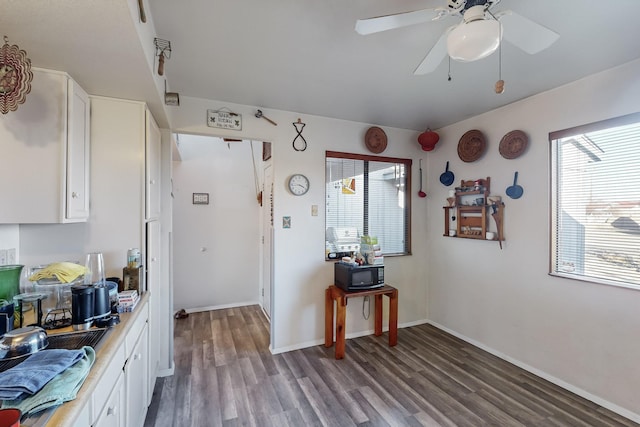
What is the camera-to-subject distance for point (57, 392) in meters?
0.83

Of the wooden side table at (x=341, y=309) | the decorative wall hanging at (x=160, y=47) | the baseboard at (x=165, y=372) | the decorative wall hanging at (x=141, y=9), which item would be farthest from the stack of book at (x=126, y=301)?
the wooden side table at (x=341, y=309)

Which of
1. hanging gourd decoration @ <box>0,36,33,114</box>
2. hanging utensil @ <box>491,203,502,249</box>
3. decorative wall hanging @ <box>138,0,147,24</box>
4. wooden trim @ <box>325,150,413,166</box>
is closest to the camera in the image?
hanging gourd decoration @ <box>0,36,33,114</box>

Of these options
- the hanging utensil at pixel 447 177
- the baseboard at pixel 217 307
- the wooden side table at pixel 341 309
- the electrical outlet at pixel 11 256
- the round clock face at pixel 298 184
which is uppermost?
the hanging utensil at pixel 447 177

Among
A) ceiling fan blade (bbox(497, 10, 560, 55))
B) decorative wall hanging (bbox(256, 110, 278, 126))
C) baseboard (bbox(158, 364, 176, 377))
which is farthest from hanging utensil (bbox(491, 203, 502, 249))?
baseboard (bbox(158, 364, 176, 377))

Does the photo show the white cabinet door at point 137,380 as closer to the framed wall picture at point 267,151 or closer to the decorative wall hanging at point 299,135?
the decorative wall hanging at point 299,135

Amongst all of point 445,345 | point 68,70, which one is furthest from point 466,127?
point 68,70

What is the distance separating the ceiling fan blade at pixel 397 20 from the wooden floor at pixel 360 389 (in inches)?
92.7

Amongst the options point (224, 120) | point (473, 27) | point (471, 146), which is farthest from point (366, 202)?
point (473, 27)

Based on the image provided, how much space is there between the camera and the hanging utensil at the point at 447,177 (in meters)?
3.21

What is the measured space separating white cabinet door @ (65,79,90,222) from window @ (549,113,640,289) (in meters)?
3.43

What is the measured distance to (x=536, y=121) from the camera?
2.45 meters

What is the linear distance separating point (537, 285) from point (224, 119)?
3239mm

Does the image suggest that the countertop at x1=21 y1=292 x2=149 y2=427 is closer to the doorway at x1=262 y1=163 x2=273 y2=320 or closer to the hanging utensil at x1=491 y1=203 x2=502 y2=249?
the doorway at x1=262 y1=163 x2=273 y2=320

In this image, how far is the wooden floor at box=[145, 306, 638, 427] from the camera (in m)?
1.92
